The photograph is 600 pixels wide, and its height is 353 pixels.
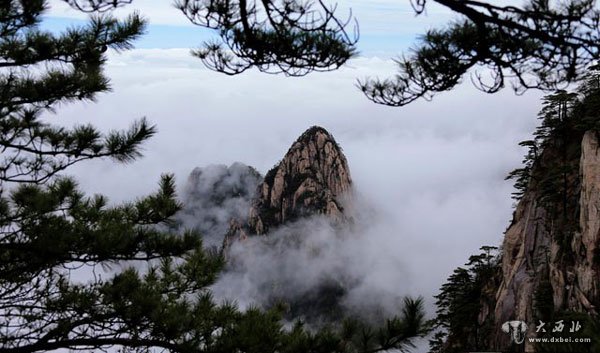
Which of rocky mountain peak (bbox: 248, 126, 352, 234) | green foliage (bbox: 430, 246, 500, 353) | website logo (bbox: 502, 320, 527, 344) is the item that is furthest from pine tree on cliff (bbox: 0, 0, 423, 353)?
rocky mountain peak (bbox: 248, 126, 352, 234)

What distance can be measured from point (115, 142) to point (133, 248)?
1058mm

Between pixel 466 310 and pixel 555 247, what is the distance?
4.90m

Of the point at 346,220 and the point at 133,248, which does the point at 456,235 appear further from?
the point at 133,248

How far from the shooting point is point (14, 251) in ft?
15.7

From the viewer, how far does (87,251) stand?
468cm

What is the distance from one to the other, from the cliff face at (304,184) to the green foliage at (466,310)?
29.9 meters

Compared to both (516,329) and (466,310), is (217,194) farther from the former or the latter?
(516,329)

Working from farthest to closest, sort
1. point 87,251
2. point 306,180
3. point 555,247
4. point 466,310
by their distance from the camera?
A: point 306,180 < point 466,310 < point 555,247 < point 87,251

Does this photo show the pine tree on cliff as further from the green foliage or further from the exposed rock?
the exposed rock

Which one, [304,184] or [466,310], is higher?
[304,184]

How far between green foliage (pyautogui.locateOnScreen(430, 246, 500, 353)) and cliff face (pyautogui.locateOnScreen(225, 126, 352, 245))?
2995 cm

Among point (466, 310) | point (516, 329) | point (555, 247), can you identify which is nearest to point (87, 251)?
point (516, 329)

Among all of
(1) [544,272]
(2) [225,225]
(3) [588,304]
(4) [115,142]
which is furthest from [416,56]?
(2) [225,225]

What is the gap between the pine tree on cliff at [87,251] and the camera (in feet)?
14.2
